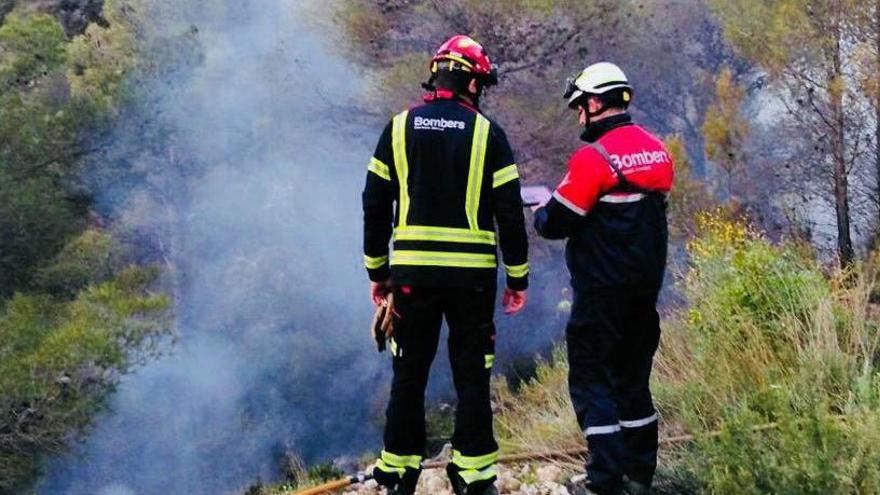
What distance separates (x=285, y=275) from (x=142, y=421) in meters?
3.37

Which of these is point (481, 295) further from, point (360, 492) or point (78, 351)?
point (78, 351)

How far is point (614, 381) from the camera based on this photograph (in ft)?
12.6

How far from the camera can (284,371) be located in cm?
1407

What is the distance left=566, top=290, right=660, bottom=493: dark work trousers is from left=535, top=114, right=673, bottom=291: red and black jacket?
0.37 feet

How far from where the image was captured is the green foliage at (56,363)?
380 inches

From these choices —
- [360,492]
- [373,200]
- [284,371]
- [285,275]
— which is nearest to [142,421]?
[284,371]

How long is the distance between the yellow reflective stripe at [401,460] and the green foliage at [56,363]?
23.3 feet

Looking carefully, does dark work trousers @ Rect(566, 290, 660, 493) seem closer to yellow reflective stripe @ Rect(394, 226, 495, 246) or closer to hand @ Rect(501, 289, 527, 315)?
hand @ Rect(501, 289, 527, 315)

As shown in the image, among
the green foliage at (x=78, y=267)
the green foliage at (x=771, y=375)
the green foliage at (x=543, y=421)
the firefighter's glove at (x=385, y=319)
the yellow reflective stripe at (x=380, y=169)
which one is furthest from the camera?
the green foliage at (x=78, y=267)

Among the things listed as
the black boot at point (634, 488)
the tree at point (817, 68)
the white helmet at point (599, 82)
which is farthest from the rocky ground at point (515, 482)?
the tree at point (817, 68)

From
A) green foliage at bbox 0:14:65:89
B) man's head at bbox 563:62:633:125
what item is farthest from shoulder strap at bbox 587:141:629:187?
green foliage at bbox 0:14:65:89

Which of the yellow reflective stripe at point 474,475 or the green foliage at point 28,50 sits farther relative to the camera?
the green foliage at point 28,50

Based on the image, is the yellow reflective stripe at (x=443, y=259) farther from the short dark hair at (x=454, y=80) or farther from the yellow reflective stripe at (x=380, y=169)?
the short dark hair at (x=454, y=80)

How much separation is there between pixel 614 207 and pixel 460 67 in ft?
2.74
